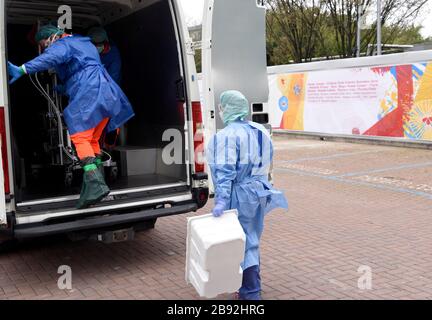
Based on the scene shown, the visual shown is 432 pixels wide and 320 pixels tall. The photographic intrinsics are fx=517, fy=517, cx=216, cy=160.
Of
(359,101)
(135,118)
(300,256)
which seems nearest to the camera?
(300,256)

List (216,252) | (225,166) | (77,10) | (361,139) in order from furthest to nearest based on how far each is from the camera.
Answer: (361,139), (77,10), (225,166), (216,252)

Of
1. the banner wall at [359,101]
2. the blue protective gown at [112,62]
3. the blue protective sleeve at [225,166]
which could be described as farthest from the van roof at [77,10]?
the banner wall at [359,101]

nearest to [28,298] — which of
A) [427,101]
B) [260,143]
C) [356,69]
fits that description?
[260,143]

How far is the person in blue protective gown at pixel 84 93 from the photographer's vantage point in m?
4.46

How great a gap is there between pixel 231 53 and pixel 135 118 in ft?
5.69

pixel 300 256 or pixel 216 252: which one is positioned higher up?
pixel 216 252

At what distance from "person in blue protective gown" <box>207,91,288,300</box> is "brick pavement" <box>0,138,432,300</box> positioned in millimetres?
495

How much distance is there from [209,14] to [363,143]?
10.3m

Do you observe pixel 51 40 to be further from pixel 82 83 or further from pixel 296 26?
pixel 296 26

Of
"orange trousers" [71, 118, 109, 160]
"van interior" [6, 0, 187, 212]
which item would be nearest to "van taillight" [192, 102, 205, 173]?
"van interior" [6, 0, 187, 212]

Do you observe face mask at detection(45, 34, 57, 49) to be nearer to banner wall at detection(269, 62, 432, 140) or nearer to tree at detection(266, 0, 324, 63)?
banner wall at detection(269, 62, 432, 140)

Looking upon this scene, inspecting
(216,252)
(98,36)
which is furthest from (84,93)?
(216,252)

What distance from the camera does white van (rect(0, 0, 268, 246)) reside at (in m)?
4.28

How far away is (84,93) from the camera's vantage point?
15.3 feet
